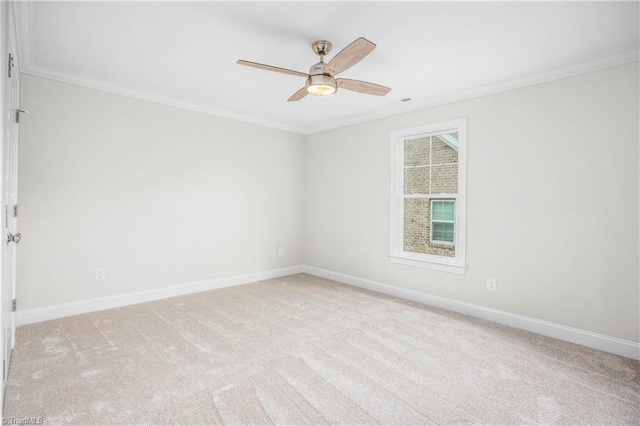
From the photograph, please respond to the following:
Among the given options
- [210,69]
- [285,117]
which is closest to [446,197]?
[285,117]

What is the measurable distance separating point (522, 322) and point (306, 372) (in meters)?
2.22

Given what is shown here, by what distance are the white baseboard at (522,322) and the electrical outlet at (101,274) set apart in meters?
3.05

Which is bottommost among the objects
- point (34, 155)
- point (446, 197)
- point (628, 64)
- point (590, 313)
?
point (590, 313)

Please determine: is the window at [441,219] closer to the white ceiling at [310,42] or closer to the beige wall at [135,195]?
the white ceiling at [310,42]

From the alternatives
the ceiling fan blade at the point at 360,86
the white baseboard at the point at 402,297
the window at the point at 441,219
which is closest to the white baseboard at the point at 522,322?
the white baseboard at the point at 402,297

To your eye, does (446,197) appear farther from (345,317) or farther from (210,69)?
(210,69)

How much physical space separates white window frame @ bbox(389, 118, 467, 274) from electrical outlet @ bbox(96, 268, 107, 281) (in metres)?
3.30

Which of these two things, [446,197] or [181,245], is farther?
[181,245]

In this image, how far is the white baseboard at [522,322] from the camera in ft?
8.90

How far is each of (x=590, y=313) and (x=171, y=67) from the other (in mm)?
4266

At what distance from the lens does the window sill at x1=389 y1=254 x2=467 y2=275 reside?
3707 mm

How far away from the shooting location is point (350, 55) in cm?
221

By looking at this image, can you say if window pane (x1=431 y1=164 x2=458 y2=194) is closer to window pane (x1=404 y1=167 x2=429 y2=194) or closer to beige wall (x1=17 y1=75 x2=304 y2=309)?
window pane (x1=404 y1=167 x2=429 y2=194)

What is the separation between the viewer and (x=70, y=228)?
338cm
